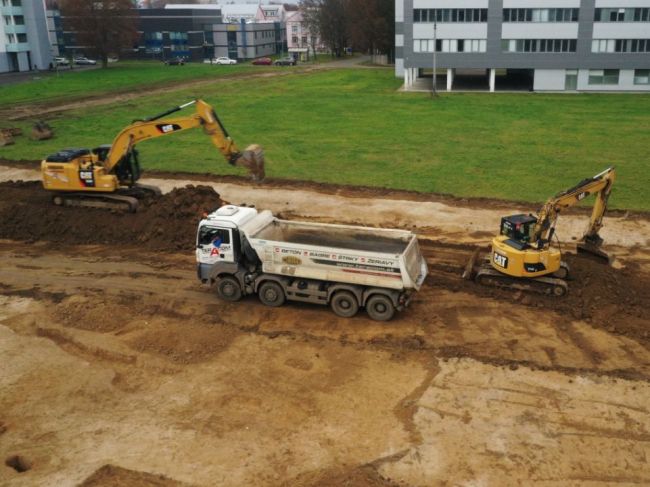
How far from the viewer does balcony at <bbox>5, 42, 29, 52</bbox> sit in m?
92.6

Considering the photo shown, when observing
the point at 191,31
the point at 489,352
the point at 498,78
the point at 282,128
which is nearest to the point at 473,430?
the point at 489,352

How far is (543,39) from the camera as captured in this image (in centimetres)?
6216

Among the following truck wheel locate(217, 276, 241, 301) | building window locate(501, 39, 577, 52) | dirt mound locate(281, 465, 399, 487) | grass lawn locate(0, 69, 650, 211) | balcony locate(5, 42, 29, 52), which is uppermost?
balcony locate(5, 42, 29, 52)

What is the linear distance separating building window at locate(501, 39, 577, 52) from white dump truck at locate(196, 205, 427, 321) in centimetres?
5091

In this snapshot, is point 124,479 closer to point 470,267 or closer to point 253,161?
point 470,267

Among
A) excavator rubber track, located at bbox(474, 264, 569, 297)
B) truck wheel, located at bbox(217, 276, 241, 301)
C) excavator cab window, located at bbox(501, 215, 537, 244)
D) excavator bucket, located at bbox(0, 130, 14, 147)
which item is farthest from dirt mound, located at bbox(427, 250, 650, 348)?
excavator bucket, located at bbox(0, 130, 14, 147)

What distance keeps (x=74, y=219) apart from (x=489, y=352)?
1741cm

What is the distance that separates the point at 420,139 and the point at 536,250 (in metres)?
23.2

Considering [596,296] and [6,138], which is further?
[6,138]

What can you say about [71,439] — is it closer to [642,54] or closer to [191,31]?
[642,54]

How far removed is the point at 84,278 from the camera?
21.1m

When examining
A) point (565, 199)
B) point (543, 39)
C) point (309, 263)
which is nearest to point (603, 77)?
point (543, 39)

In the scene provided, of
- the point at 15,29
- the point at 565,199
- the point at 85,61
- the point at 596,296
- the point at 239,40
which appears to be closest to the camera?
the point at 596,296

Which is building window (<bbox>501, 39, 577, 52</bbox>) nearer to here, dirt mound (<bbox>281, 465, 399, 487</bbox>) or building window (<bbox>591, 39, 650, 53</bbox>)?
building window (<bbox>591, 39, 650, 53</bbox>)
